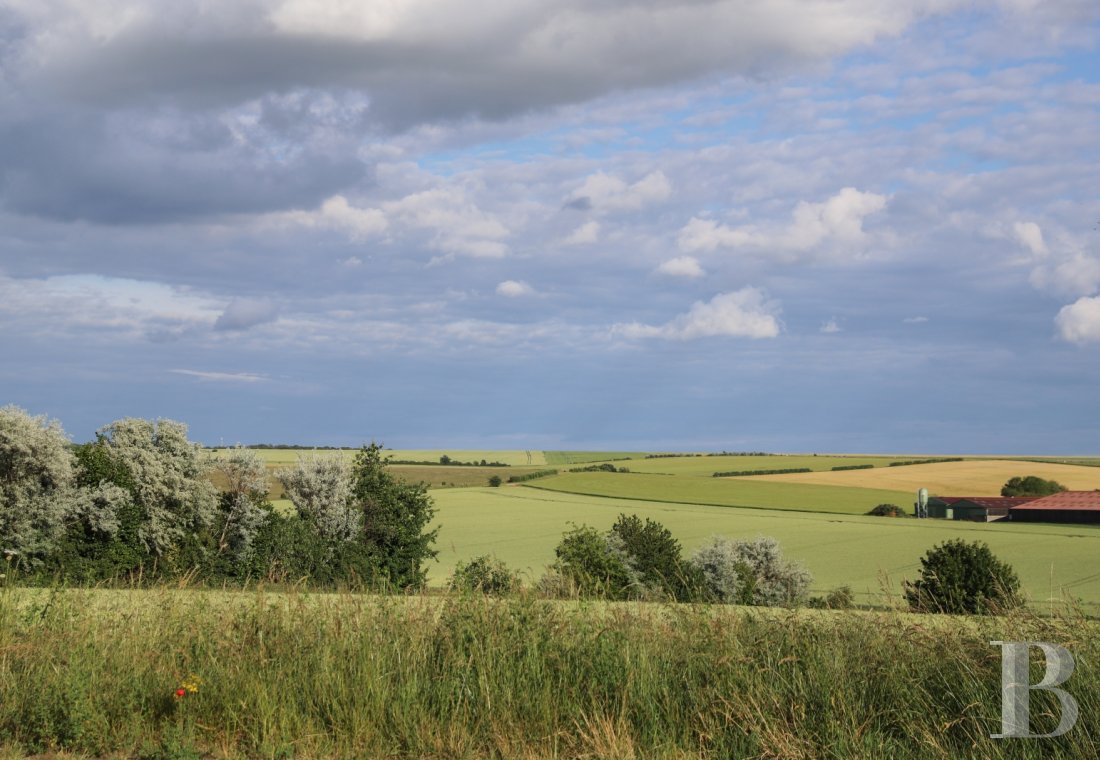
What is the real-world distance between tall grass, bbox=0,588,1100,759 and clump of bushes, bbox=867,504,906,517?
74987 mm

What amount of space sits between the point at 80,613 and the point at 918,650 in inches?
312

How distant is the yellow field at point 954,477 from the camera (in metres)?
94.8

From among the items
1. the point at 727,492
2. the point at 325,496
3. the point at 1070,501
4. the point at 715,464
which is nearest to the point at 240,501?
the point at 325,496

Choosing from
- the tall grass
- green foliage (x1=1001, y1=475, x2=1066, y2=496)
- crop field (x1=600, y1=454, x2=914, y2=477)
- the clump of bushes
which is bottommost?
the tall grass

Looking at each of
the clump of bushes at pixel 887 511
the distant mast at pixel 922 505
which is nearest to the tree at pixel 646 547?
the clump of bushes at pixel 887 511

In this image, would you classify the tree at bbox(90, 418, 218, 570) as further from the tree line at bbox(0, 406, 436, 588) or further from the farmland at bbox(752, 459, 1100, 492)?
the farmland at bbox(752, 459, 1100, 492)

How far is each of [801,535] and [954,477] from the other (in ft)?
161

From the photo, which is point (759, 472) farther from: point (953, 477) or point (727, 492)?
point (727, 492)

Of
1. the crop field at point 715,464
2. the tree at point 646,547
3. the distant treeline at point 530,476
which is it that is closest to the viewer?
Answer: the tree at point 646,547

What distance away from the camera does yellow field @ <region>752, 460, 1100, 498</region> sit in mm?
94838

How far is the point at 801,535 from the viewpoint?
6272 cm

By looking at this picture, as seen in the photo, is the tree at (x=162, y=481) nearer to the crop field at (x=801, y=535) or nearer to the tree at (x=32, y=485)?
the tree at (x=32, y=485)

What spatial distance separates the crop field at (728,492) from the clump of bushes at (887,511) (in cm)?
93

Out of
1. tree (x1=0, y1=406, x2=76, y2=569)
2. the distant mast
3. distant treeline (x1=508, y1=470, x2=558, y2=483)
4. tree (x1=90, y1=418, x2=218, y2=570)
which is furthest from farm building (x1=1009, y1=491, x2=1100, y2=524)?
tree (x1=0, y1=406, x2=76, y2=569)
